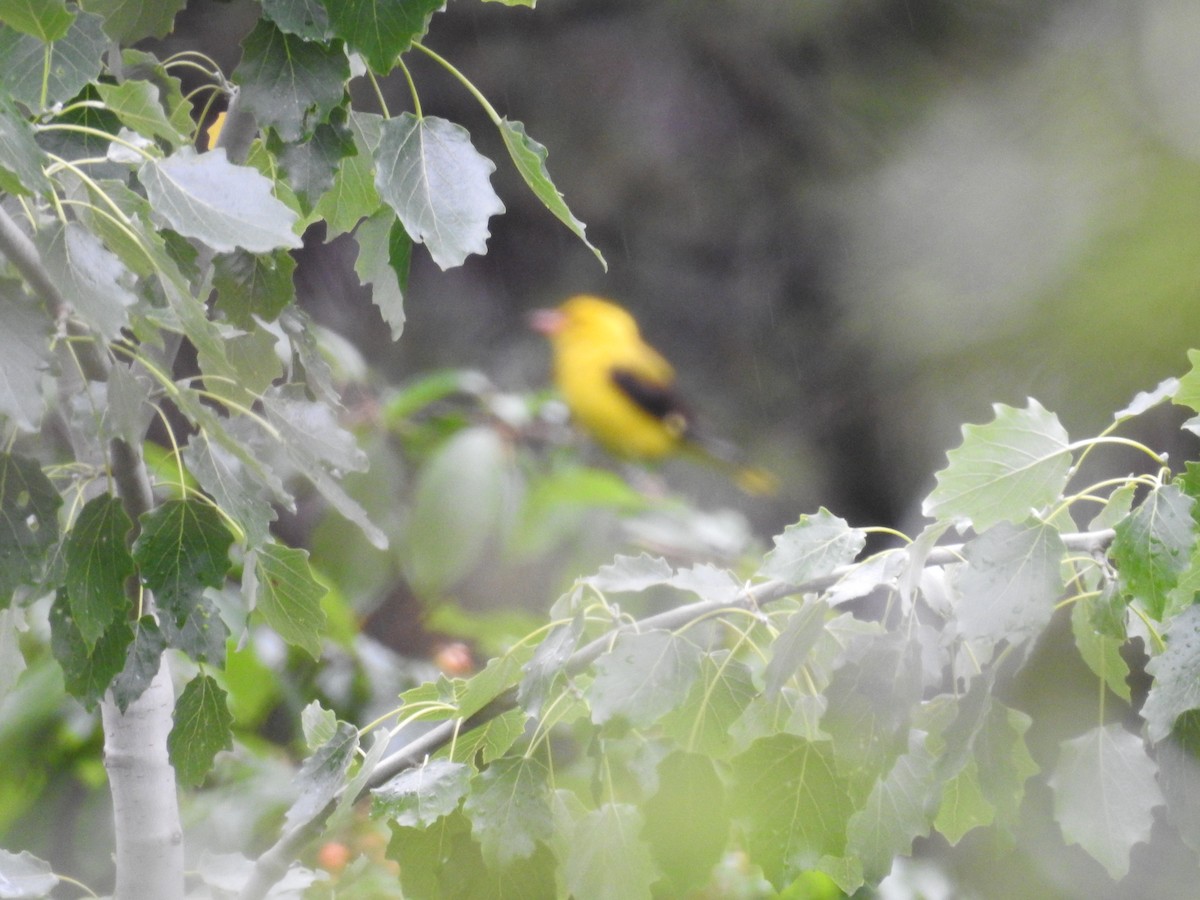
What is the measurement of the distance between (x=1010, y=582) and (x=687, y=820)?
148 mm

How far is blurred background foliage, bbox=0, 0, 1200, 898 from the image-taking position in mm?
1217

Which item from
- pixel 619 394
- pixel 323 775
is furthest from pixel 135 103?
pixel 619 394

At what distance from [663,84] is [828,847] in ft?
7.92

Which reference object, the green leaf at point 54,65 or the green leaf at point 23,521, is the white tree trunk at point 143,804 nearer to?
the green leaf at point 23,521

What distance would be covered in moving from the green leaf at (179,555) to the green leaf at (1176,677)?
31 centimetres

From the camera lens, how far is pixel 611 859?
480mm

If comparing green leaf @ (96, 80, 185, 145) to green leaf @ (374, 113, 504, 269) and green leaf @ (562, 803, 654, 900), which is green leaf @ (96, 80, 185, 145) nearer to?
green leaf @ (374, 113, 504, 269)

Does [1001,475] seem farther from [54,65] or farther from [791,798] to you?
[54,65]

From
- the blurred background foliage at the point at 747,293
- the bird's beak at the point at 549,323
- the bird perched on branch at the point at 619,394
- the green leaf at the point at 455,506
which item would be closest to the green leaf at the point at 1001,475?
the blurred background foliage at the point at 747,293

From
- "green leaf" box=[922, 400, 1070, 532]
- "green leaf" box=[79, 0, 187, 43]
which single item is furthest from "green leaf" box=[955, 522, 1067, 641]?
"green leaf" box=[79, 0, 187, 43]

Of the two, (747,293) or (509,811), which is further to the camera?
(747,293)

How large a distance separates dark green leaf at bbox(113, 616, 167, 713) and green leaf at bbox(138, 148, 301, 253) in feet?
0.51

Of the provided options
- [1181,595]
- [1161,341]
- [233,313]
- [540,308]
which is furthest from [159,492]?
[540,308]

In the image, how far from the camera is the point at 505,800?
46 centimetres
